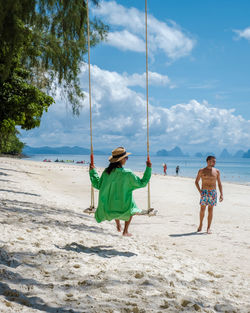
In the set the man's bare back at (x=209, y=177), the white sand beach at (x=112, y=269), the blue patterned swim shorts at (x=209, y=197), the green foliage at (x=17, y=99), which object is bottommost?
the white sand beach at (x=112, y=269)

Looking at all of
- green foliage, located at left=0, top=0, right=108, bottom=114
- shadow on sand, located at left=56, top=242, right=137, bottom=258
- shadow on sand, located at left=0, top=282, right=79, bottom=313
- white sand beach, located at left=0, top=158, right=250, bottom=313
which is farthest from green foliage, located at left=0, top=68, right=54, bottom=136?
shadow on sand, located at left=0, top=282, right=79, bottom=313

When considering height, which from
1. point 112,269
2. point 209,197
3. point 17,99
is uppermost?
point 17,99

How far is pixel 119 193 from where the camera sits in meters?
A: 6.52

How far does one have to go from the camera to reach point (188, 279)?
5000 mm

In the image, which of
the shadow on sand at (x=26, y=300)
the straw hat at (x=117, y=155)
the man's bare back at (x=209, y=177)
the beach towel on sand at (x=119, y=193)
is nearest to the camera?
the shadow on sand at (x=26, y=300)

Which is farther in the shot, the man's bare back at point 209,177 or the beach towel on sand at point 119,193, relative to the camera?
the man's bare back at point 209,177

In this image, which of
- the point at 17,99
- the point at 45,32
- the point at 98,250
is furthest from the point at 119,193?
the point at 17,99

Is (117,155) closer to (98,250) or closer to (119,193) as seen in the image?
(119,193)

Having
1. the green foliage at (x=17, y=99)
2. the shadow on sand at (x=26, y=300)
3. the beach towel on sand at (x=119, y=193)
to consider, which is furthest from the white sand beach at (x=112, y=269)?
the green foliage at (x=17, y=99)

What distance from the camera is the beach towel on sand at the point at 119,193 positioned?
646 cm

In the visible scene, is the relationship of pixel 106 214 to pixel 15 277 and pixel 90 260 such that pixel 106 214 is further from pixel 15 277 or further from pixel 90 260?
pixel 15 277

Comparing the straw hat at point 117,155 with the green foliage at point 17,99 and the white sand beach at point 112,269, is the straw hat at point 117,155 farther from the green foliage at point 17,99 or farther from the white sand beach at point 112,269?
the green foliage at point 17,99

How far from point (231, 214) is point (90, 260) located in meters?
8.48

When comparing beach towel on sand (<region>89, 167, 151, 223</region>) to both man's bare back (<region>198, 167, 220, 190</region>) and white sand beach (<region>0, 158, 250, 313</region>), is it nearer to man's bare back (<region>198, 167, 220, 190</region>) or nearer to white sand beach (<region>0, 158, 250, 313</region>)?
white sand beach (<region>0, 158, 250, 313</region>)
